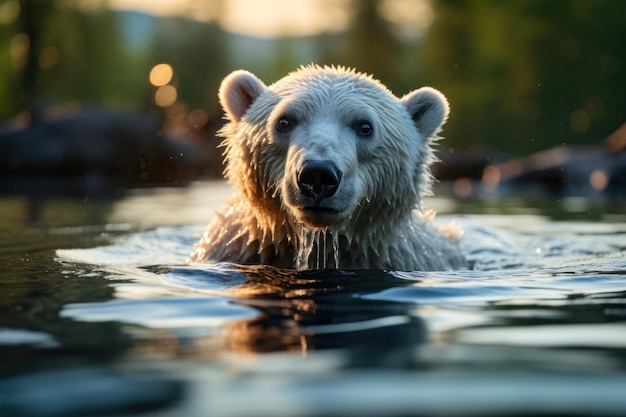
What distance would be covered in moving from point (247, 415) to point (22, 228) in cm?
821

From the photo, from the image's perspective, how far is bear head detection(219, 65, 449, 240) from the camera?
549 cm

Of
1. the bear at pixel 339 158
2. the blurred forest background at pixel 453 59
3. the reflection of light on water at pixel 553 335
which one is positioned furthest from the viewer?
the blurred forest background at pixel 453 59

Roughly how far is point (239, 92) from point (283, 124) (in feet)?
2.85

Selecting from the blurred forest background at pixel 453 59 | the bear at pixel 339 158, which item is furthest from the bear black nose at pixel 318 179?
the blurred forest background at pixel 453 59

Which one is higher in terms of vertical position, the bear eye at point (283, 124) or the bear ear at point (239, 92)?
the bear ear at point (239, 92)

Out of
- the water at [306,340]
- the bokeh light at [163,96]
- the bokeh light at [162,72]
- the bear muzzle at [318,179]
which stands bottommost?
the water at [306,340]

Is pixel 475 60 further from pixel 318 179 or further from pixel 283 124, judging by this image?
pixel 318 179

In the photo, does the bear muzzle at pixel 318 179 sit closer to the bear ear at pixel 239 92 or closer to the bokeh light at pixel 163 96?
the bear ear at pixel 239 92

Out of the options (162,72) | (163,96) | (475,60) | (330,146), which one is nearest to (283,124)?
(330,146)

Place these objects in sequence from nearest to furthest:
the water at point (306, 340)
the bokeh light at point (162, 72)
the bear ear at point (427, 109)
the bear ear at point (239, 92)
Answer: the water at point (306, 340) → the bear ear at point (239, 92) → the bear ear at point (427, 109) → the bokeh light at point (162, 72)

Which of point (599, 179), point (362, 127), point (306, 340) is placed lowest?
point (306, 340)

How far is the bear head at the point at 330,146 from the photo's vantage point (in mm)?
5492

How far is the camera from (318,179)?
529 cm

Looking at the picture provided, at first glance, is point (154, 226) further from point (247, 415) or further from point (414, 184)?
point (247, 415)
